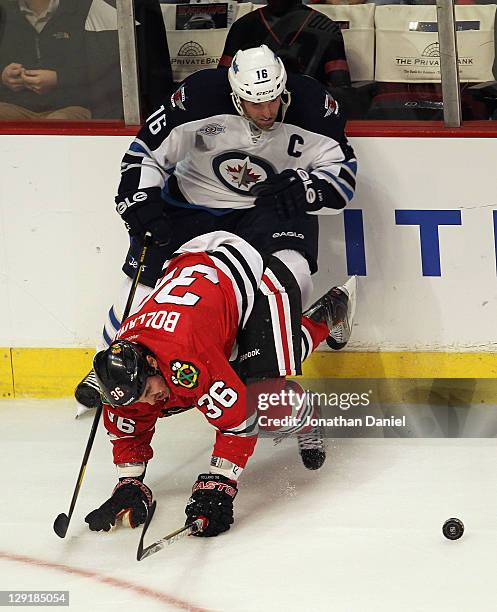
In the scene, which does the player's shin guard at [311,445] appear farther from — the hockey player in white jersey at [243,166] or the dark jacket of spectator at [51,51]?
the dark jacket of spectator at [51,51]

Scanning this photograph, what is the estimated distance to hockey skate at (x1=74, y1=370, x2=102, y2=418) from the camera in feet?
13.8

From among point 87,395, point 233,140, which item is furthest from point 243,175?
point 87,395

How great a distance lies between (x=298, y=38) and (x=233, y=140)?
0.51 m

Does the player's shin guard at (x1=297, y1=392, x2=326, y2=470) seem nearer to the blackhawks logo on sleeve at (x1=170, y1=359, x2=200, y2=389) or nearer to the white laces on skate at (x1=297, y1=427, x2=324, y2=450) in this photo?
the white laces on skate at (x1=297, y1=427, x2=324, y2=450)

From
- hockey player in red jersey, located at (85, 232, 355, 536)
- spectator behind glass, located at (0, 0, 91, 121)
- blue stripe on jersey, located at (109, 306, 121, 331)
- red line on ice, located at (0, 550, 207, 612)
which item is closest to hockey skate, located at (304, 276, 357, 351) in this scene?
hockey player in red jersey, located at (85, 232, 355, 536)

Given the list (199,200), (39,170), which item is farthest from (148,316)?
(39,170)

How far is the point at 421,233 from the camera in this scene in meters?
4.29

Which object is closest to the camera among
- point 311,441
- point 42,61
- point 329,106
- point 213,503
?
point 213,503

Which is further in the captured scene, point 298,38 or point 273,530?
point 298,38

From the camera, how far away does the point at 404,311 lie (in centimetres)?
436

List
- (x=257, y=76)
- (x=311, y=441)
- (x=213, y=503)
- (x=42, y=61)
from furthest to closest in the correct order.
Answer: (x=42, y=61), (x=311, y=441), (x=257, y=76), (x=213, y=503)

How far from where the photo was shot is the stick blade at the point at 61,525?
3309mm

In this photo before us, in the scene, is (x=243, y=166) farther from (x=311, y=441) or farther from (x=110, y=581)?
(x=110, y=581)

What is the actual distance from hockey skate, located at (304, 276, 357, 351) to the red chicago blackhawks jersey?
1.40 ft
